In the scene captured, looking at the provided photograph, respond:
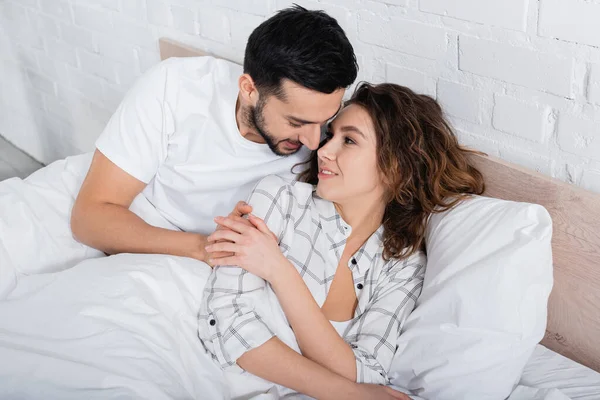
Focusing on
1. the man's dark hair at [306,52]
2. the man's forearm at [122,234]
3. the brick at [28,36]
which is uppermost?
the man's dark hair at [306,52]

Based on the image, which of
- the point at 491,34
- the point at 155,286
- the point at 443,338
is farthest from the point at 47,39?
Answer: the point at 443,338

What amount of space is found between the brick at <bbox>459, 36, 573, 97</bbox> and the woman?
0.14 meters

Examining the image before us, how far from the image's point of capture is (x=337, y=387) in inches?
52.1

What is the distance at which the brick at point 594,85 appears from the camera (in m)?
1.34

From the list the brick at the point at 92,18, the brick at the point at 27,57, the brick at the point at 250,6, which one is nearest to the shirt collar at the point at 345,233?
the brick at the point at 250,6

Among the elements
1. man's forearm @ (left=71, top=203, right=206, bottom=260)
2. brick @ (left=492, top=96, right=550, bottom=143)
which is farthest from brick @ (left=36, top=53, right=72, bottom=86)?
brick @ (left=492, top=96, right=550, bottom=143)

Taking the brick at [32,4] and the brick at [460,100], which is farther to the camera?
the brick at [32,4]

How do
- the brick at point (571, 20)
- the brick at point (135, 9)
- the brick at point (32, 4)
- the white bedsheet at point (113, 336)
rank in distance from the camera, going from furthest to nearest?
1. the brick at point (32, 4)
2. the brick at point (135, 9)
3. the brick at point (571, 20)
4. the white bedsheet at point (113, 336)

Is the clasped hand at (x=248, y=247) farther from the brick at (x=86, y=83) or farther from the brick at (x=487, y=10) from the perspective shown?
the brick at (x=86, y=83)

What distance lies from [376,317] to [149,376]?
0.49 meters

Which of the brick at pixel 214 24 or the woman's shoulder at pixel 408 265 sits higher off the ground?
the brick at pixel 214 24

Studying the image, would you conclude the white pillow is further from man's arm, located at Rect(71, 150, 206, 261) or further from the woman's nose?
man's arm, located at Rect(71, 150, 206, 261)

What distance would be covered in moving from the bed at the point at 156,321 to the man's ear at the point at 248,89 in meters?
0.41

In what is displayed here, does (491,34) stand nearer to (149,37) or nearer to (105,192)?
(105,192)
